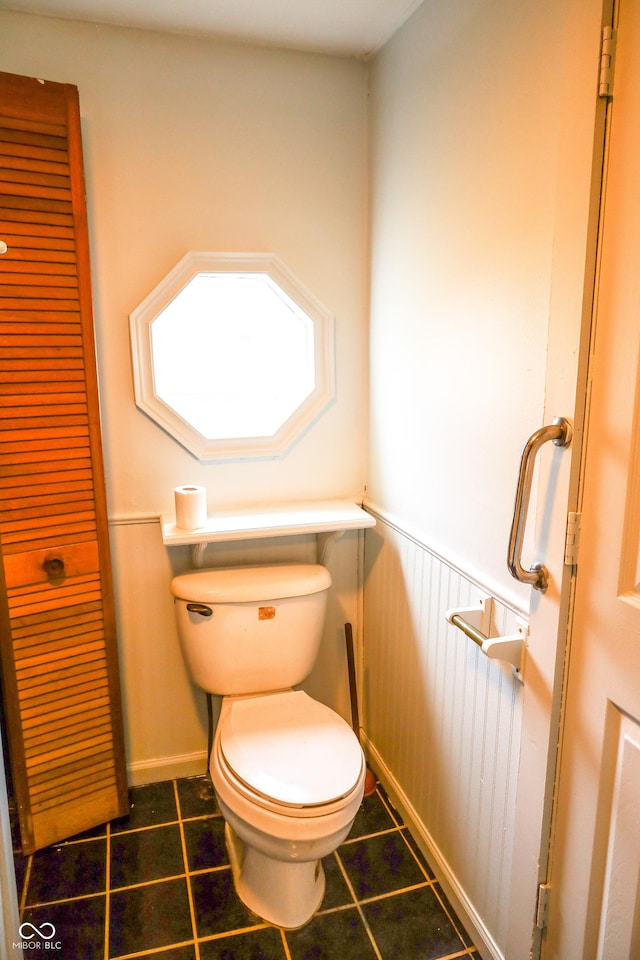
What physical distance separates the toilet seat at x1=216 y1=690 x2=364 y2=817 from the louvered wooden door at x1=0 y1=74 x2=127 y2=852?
442 millimetres

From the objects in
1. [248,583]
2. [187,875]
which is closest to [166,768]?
[187,875]

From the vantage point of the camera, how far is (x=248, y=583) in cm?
179

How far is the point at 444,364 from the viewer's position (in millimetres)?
1512

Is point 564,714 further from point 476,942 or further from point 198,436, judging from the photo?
point 198,436

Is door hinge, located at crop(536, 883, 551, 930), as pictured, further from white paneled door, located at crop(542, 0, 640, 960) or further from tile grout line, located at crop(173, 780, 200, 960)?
tile grout line, located at crop(173, 780, 200, 960)

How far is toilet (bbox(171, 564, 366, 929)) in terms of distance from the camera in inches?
55.0

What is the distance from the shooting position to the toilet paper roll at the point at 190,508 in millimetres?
1755

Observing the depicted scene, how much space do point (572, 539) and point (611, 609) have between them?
0.13 metres

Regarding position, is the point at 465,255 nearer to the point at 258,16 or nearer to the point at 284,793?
the point at 258,16

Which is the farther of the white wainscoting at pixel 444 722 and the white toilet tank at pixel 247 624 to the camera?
the white toilet tank at pixel 247 624

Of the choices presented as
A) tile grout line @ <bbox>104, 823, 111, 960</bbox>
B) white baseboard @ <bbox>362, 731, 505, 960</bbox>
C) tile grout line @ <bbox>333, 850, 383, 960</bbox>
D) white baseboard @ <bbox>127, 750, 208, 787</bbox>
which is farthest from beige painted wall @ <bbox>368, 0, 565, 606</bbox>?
tile grout line @ <bbox>104, 823, 111, 960</bbox>

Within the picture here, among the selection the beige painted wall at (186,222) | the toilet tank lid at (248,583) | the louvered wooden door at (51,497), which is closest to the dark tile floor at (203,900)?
the louvered wooden door at (51,497)

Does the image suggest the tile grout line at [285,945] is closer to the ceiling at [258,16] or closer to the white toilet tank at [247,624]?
the white toilet tank at [247,624]

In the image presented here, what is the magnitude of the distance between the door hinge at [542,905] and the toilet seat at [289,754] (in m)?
0.43
